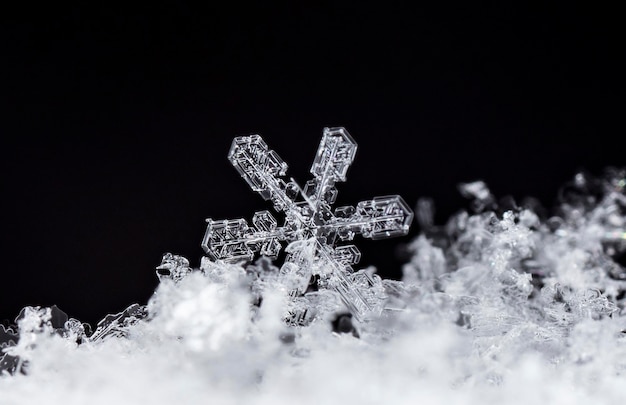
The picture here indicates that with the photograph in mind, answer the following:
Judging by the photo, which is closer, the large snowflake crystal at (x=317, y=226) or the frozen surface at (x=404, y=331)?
the frozen surface at (x=404, y=331)

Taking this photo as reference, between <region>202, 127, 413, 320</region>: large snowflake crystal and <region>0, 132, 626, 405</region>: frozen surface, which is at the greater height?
<region>202, 127, 413, 320</region>: large snowflake crystal

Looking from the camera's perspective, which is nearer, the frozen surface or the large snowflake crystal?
the frozen surface

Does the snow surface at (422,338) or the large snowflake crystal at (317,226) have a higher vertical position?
the large snowflake crystal at (317,226)

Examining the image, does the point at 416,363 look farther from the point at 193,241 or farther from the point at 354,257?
the point at 193,241

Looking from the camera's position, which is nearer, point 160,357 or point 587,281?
point 160,357

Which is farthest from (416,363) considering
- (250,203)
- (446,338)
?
(250,203)
